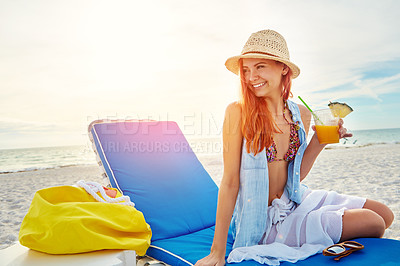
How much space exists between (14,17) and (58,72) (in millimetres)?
6871

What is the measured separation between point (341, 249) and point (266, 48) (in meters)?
1.14

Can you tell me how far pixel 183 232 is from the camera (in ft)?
7.45

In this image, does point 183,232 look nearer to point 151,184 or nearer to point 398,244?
point 151,184

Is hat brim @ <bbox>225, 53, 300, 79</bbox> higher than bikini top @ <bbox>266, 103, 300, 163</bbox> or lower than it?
higher

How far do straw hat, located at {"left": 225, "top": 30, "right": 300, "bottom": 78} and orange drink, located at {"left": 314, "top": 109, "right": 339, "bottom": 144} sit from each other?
0.32 metres

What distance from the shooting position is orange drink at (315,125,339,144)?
1818 mm

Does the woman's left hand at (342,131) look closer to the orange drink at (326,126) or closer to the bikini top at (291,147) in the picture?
the orange drink at (326,126)

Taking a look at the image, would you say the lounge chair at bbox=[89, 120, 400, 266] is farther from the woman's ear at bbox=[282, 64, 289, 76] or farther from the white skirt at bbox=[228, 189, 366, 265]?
the woman's ear at bbox=[282, 64, 289, 76]

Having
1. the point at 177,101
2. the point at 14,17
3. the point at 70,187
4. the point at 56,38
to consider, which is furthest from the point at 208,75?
the point at 70,187

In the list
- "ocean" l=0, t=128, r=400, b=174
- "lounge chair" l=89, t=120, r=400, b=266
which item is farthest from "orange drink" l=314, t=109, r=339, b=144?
"ocean" l=0, t=128, r=400, b=174

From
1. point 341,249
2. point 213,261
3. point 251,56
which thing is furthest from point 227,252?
point 251,56

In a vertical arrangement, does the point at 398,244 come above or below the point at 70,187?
below

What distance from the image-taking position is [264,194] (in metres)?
1.74

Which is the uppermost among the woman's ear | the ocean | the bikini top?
the woman's ear
